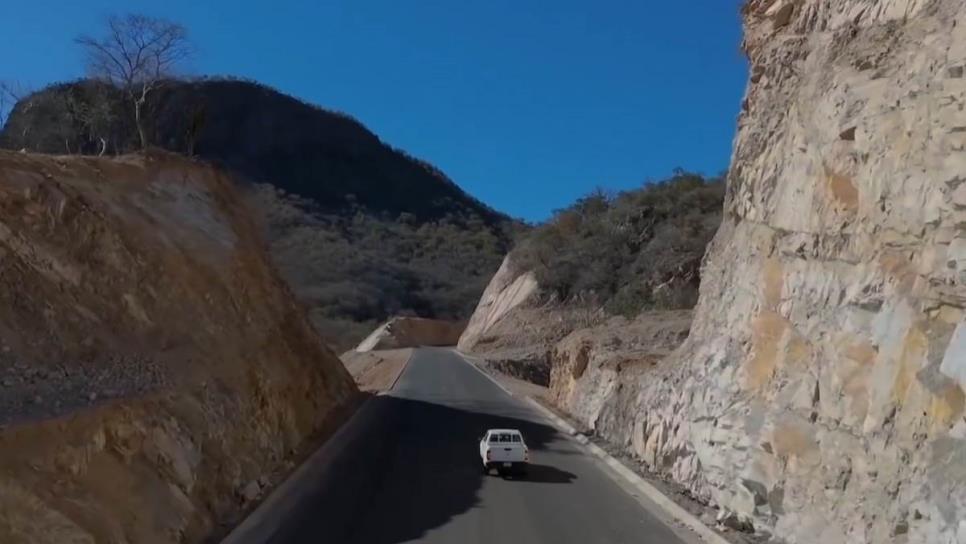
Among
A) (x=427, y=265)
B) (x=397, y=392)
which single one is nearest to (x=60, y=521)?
(x=397, y=392)

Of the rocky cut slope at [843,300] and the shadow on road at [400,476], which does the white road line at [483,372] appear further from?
the rocky cut slope at [843,300]

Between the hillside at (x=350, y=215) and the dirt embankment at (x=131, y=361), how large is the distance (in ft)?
157

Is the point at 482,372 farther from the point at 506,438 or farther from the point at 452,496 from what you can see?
the point at 452,496

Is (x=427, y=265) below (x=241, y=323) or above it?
above

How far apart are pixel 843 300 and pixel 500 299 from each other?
61182 millimetres

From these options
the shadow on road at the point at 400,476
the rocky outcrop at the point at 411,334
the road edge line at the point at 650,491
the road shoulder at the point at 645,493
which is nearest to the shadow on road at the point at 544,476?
the shadow on road at the point at 400,476

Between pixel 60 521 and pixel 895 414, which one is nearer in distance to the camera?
pixel 60 521

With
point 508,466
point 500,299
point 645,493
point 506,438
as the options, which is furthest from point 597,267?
point 645,493

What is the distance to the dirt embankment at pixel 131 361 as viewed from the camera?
9242 millimetres

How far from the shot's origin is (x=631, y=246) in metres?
59.8

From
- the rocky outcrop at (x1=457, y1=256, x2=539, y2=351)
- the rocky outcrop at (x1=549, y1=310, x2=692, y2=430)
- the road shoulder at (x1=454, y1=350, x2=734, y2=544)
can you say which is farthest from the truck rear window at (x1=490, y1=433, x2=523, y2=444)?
the rocky outcrop at (x1=457, y1=256, x2=539, y2=351)

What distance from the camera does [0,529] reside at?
7.79 metres

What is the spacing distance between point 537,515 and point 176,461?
18.9 feet

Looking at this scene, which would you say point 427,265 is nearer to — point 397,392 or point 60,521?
point 397,392
